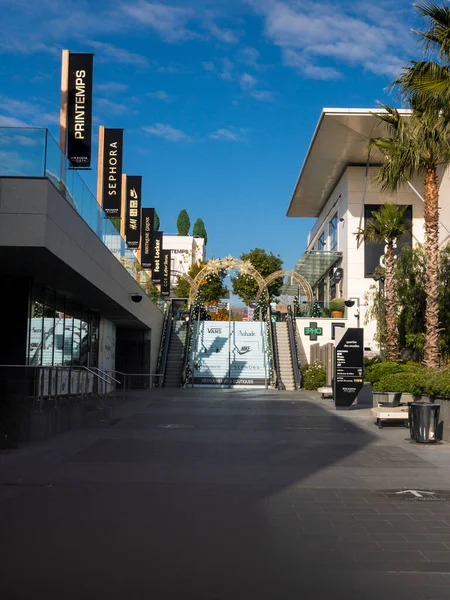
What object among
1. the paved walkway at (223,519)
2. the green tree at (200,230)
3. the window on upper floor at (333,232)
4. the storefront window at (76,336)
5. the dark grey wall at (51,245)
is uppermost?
the green tree at (200,230)

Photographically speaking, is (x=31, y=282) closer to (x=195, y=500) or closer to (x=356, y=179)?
(x=195, y=500)

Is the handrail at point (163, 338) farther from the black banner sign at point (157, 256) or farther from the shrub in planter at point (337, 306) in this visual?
the shrub in planter at point (337, 306)

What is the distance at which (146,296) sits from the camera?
33938 mm

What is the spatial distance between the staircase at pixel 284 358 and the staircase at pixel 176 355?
5.42m

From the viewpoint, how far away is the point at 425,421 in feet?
48.3

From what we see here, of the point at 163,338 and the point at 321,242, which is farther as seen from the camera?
the point at 321,242

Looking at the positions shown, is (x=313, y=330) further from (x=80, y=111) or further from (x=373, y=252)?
(x=80, y=111)

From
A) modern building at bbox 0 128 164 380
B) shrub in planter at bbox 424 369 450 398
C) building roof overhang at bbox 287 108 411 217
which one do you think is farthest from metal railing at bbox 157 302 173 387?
shrub in planter at bbox 424 369 450 398

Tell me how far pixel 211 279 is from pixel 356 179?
3407 cm

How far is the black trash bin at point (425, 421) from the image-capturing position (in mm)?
14617

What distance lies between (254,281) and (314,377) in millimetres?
40859

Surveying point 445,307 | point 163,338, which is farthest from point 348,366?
point 163,338

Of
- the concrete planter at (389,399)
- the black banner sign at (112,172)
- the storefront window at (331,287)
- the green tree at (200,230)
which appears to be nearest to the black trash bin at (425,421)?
the concrete planter at (389,399)

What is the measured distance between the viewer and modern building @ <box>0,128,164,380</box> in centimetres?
1398
